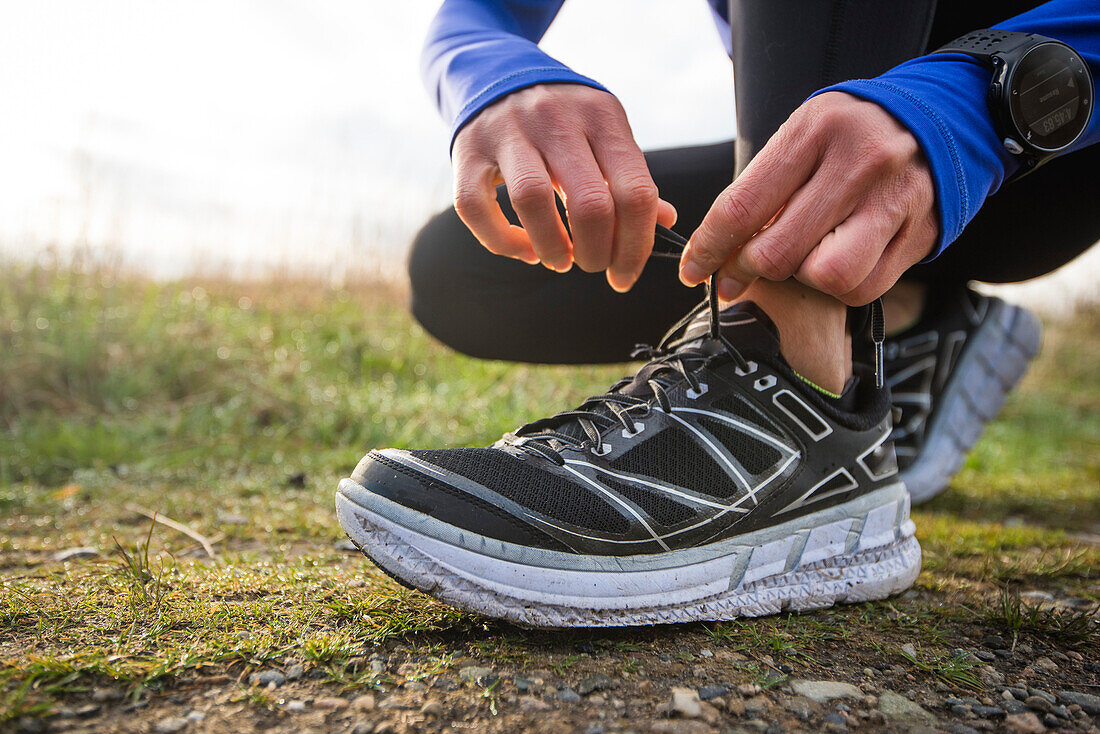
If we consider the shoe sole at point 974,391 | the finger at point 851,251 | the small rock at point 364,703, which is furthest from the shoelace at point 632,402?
the shoe sole at point 974,391

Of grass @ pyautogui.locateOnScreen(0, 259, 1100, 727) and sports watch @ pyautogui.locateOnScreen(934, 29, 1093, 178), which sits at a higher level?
sports watch @ pyautogui.locateOnScreen(934, 29, 1093, 178)

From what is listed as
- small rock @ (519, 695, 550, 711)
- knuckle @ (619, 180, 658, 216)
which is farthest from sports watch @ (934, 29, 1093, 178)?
small rock @ (519, 695, 550, 711)

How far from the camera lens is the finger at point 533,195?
1062 mm

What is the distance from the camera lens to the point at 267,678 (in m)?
0.90

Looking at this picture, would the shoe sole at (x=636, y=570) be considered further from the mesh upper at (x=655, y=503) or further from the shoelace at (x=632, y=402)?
the shoelace at (x=632, y=402)

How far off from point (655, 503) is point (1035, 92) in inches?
33.5

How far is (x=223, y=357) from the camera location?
3.79 metres

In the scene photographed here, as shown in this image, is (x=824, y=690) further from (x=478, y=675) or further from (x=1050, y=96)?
(x=1050, y=96)

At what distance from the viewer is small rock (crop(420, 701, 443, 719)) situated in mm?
841

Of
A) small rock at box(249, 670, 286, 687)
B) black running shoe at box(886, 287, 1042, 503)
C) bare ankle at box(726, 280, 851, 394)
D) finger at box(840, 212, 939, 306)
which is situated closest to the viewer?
small rock at box(249, 670, 286, 687)

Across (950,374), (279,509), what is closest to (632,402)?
(279,509)

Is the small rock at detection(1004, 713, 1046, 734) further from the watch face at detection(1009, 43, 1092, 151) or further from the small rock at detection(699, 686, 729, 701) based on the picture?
the watch face at detection(1009, 43, 1092, 151)

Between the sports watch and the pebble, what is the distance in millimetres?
1871

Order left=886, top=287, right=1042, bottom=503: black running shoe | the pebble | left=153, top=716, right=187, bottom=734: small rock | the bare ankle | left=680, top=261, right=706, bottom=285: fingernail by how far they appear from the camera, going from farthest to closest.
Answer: left=886, top=287, right=1042, bottom=503: black running shoe
the pebble
the bare ankle
left=680, top=261, right=706, bottom=285: fingernail
left=153, top=716, right=187, bottom=734: small rock
